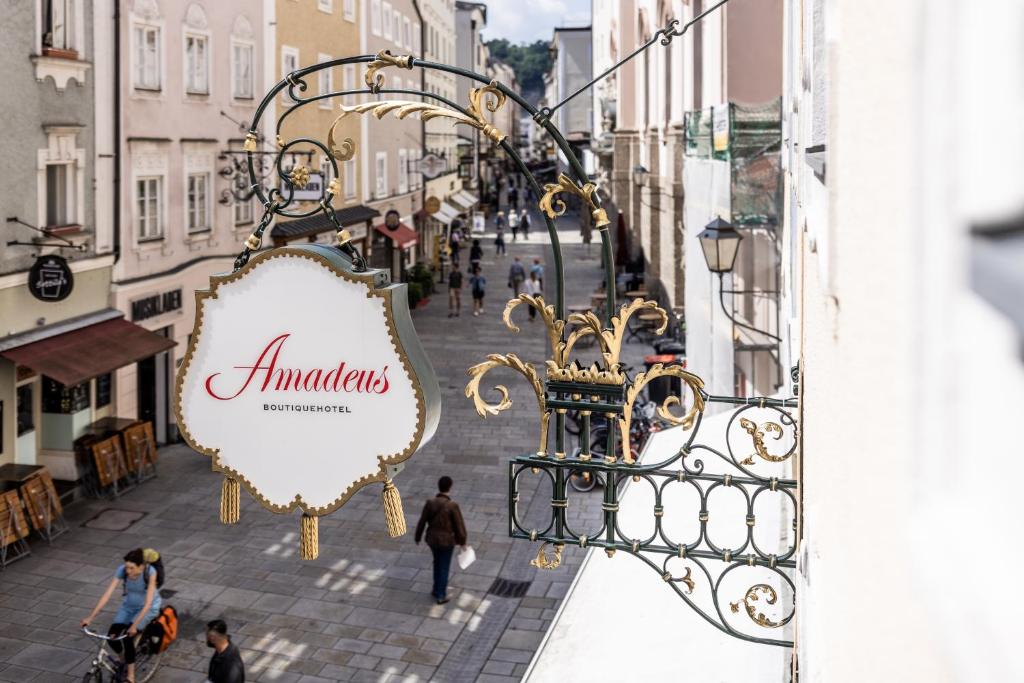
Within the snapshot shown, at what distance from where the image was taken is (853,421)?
1771 mm

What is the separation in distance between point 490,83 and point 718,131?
904cm

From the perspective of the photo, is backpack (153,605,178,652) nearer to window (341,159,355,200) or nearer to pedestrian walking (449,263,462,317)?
window (341,159,355,200)

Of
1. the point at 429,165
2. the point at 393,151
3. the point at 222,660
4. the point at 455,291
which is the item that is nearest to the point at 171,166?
the point at 222,660

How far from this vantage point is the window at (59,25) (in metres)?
15.2

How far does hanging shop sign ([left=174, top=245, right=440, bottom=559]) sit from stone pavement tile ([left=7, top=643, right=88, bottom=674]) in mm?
6751

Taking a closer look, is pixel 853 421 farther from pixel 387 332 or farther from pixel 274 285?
pixel 274 285

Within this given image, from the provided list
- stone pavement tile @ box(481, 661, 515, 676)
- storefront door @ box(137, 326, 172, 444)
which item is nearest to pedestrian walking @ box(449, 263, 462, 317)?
storefront door @ box(137, 326, 172, 444)

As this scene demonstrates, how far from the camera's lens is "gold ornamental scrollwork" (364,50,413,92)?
4359 mm

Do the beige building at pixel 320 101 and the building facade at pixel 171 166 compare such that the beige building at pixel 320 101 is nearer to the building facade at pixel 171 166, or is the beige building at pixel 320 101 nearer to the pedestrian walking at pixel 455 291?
the building facade at pixel 171 166

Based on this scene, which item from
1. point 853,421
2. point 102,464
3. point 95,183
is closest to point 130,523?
point 102,464

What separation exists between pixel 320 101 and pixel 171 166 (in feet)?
31.7

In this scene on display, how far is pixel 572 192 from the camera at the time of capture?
14.0ft

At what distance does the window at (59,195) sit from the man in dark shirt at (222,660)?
909 centimetres

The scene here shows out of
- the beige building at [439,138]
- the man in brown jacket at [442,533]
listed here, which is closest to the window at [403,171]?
the beige building at [439,138]
